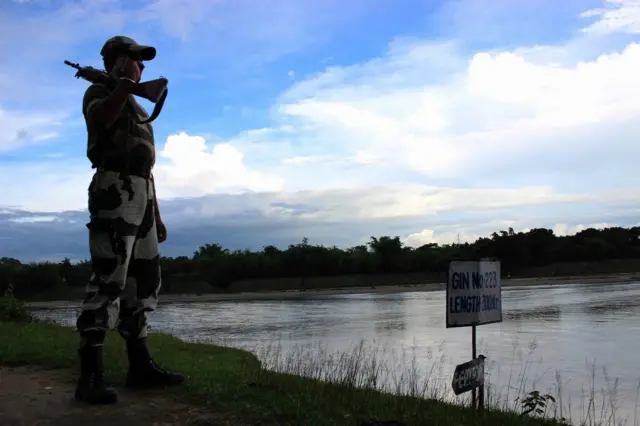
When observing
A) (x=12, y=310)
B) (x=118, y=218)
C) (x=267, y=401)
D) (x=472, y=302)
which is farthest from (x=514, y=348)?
(x=118, y=218)

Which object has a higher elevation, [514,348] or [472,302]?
[472,302]

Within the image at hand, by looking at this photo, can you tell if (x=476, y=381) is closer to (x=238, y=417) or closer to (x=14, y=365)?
(x=238, y=417)

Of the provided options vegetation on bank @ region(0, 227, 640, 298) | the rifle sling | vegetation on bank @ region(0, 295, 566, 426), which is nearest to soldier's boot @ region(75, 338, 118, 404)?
vegetation on bank @ region(0, 295, 566, 426)

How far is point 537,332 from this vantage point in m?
17.5

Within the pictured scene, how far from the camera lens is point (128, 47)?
4.20 metres

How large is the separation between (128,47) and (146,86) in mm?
683

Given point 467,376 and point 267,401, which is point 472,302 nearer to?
point 467,376

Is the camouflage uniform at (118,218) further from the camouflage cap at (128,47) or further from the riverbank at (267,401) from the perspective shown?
the riverbank at (267,401)

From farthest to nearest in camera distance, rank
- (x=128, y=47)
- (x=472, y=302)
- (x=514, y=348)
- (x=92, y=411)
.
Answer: (x=514, y=348) → (x=472, y=302) → (x=128, y=47) → (x=92, y=411)

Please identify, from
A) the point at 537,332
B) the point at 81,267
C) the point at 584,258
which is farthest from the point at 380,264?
the point at 537,332

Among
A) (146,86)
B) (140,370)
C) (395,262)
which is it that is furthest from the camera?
(395,262)

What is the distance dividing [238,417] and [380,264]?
96038 millimetres

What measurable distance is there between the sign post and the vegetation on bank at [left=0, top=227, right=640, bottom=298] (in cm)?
8468

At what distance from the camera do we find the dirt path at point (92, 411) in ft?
12.1
